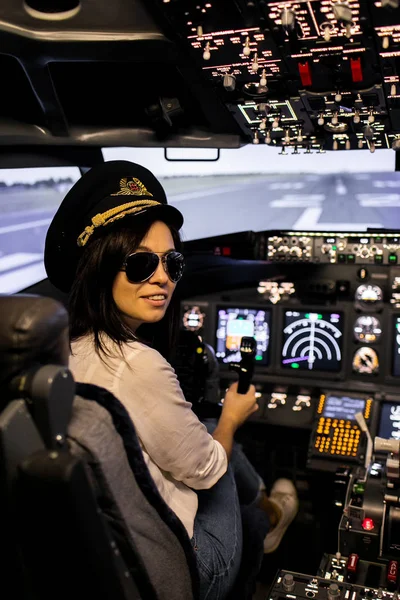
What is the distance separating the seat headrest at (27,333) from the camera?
0.86 metres

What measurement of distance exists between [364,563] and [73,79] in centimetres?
232

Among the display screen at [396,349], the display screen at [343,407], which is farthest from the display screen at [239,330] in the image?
the display screen at [396,349]

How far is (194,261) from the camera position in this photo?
3.59m

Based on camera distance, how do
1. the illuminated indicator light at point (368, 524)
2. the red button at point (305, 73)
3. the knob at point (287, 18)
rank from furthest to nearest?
the illuminated indicator light at point (368, 524) → the red button at point (305, 73) → the knob at point (287, 18)

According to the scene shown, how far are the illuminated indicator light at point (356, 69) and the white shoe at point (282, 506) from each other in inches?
73.7

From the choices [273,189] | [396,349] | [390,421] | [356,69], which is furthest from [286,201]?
[356,69]

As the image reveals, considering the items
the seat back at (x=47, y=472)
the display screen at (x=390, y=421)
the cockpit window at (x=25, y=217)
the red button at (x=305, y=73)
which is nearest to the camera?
the seat back at (x=47, y=472)

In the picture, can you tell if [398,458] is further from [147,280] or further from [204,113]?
[204,113]

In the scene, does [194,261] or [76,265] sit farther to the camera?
[194,261]

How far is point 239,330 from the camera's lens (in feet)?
11.7

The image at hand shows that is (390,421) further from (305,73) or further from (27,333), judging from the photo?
(27,333)

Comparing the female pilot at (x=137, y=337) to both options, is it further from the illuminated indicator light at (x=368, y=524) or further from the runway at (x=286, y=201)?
the runway at (x=286, y=201)

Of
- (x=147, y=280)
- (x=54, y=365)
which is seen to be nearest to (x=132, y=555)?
(x=54, y=365)

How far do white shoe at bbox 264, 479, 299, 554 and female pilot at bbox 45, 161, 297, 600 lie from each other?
120 cm
